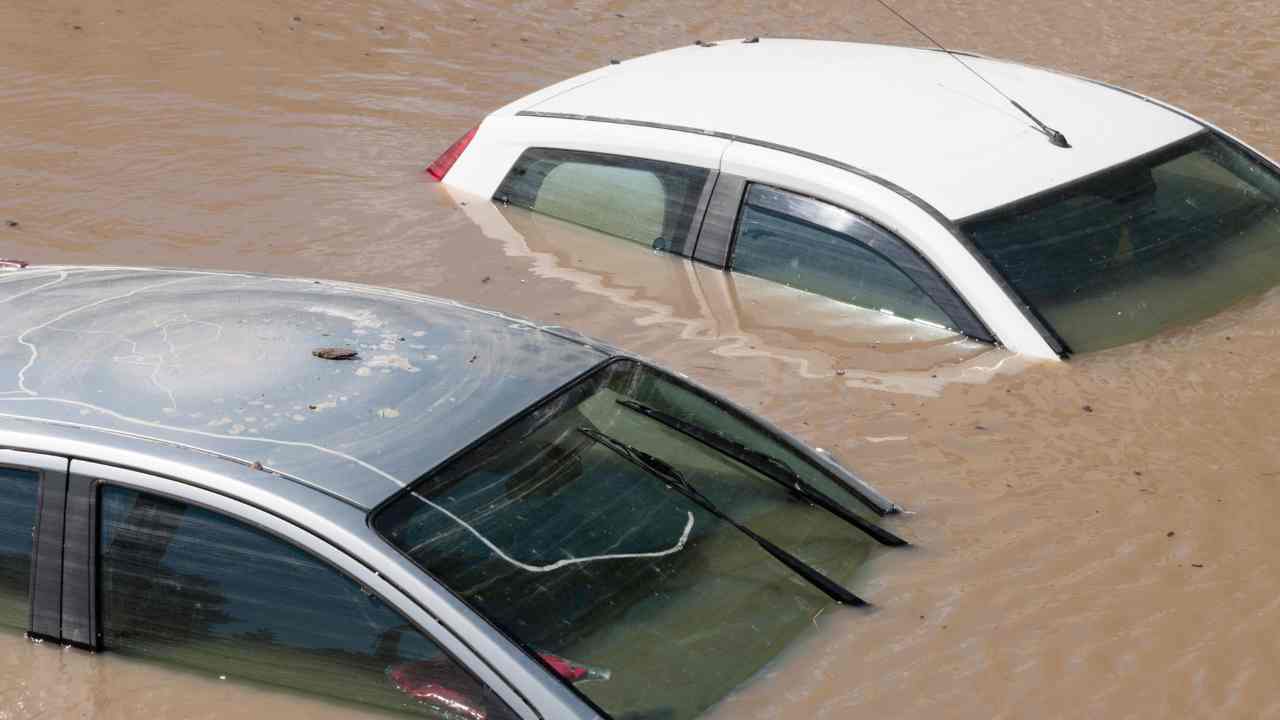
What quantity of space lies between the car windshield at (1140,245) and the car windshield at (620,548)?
2280 millimetres

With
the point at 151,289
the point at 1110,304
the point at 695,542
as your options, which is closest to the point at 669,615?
the point at 695,542

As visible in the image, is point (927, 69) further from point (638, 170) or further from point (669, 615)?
point (669, 615)

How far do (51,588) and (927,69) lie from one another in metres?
4.65

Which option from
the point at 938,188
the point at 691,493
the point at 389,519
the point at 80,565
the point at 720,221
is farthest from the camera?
the point at 720,221

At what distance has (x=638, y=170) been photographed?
7000mm

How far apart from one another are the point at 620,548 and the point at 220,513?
87 centimetres

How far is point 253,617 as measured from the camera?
3439 mm

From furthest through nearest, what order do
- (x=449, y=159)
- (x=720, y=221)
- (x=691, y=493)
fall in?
(x=449, y=159) < (x=720, y=221) < (x=691, y=493)

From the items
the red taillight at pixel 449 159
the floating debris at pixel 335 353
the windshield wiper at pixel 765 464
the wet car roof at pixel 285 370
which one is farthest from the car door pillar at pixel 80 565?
the red taillight at pixel 449 159

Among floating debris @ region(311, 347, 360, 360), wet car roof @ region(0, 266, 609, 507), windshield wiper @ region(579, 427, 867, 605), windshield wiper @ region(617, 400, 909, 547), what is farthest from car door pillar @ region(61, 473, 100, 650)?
windshield wiper @ region(617, 400, 909, 547)

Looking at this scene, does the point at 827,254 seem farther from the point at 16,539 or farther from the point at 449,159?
the point at 16,539

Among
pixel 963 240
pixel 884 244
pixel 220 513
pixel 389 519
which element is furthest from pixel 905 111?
pixel 220 513

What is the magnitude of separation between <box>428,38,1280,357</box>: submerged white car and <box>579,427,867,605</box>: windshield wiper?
7.75 ft

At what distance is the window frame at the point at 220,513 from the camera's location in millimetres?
3184
